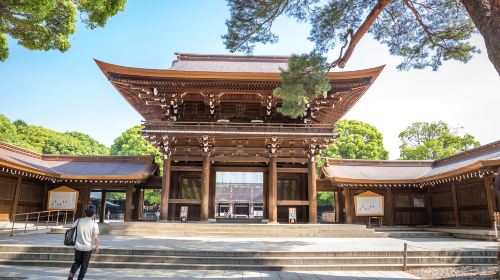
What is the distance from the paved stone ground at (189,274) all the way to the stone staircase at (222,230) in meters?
5.74

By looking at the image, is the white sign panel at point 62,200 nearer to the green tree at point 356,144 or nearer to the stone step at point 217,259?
the stone step at point 217,259

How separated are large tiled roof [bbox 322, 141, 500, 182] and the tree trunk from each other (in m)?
12.2

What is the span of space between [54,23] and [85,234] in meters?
7.02

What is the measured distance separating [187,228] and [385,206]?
12.1 m

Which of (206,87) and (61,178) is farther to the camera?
(61,178)

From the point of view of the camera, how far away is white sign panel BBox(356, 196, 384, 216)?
18750mm

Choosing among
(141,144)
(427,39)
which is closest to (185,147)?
(427,39)

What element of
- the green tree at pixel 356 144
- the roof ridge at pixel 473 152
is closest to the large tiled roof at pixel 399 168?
the roof ridge at pixel 473 152

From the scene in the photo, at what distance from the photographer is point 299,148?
17094 millimetres

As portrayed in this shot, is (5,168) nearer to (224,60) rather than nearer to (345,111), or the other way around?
(224,60)

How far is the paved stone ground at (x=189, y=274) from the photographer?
23.2 feet

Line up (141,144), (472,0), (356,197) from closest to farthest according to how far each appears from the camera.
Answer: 1. (472,0)
2. (356,197)
3. (141,144)

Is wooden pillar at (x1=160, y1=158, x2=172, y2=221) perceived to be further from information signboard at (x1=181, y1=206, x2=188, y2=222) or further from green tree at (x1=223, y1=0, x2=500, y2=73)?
green tree at (x1=223, y1=0, x2=500, y2=73)

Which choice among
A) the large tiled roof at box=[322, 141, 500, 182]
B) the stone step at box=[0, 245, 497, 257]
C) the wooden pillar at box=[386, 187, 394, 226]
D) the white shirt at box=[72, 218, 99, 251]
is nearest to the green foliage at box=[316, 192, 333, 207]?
the large tiled roof at box=[322, 141, 500, 182]
